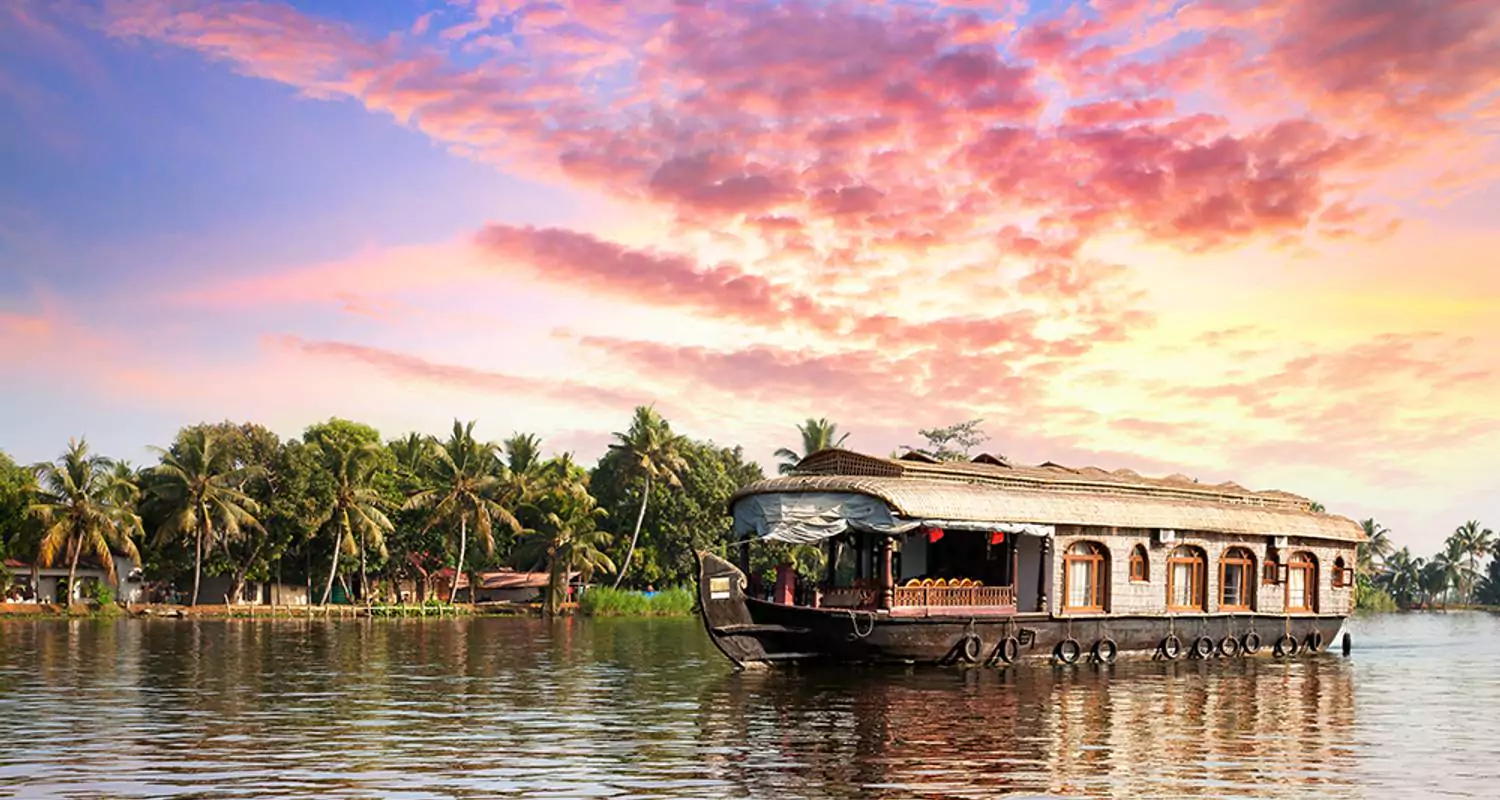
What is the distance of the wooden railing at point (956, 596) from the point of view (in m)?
25.9

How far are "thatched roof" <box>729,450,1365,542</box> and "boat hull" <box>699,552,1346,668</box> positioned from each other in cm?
188

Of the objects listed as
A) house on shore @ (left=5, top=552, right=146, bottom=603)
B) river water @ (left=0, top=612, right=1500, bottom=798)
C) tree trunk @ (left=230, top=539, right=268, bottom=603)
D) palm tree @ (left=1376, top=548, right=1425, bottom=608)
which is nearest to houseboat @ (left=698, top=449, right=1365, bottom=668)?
river water @ (left=0, top=612, right=1500, bottom=798)

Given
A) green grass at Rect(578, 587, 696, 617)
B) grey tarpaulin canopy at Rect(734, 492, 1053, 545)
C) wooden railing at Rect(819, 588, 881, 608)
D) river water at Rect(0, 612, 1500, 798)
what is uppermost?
grey tarpaulin canopy at Rect(734, 492, 1053, 545)

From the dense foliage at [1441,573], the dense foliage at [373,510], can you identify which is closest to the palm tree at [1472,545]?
the dense foliage at [1441,573]

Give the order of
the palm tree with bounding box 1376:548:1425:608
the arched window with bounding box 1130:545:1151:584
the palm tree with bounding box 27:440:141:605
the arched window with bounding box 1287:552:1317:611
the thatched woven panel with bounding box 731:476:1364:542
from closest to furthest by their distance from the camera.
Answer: the thatched woven panel with bounding box 731:476:1364:542 → the arched window with bounding box 1130:545:1151:584 → the arched window with bounding box 1287:552:1317:611 → the palm tree with bounding box 27:440:141:605 → the palm tree with bounding box 1376:548:1425:608

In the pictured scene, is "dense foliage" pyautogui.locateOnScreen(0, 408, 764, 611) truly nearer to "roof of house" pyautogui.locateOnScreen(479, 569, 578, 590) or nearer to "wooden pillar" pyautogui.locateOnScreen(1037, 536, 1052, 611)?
"roof of house" pyautogui.locateOnScreen(479, 569, 578, 590)

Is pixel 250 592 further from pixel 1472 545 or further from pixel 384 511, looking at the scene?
pixel 1472 545

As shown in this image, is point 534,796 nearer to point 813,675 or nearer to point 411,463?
point 813,675

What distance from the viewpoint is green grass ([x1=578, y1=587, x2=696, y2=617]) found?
61.8 metres

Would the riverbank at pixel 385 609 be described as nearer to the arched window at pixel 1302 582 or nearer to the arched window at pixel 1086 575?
the arched window at pixel 1302 582

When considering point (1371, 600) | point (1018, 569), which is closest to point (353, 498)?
point (1018, 569)

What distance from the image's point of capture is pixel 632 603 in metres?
61.9

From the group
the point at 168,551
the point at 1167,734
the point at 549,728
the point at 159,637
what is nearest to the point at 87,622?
the point at 168,551

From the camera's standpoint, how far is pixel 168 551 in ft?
194
